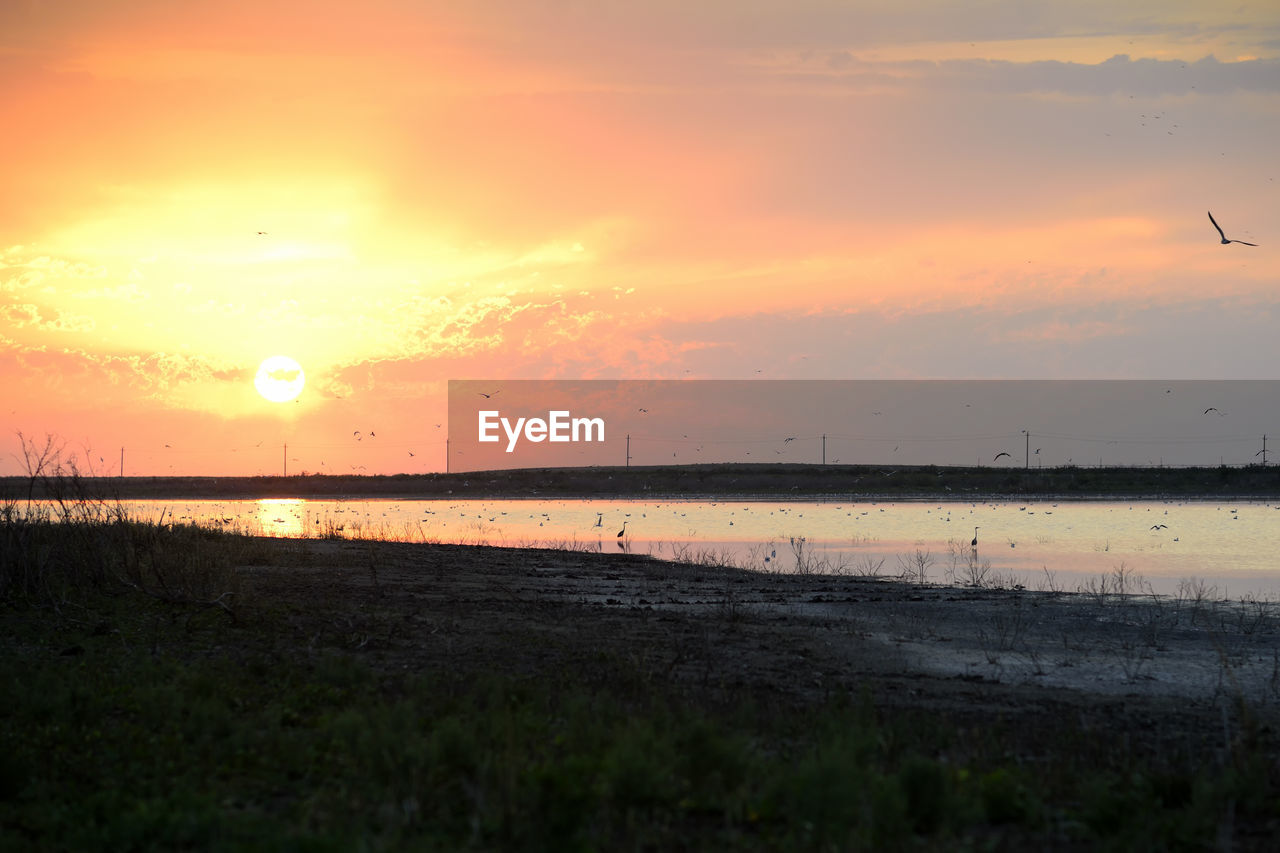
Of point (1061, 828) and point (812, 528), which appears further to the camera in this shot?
point (812, 528)

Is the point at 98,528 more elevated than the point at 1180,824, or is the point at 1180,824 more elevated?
the point at 98,528

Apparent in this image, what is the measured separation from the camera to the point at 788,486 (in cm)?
10888

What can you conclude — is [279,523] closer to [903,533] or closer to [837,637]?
[903,533]

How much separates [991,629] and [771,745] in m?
10.5

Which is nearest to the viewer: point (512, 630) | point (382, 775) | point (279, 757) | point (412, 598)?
point (382, 775)

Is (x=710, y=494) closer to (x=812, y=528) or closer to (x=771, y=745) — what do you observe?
(x=812, y=528)

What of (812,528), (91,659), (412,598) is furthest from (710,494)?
(91,659)

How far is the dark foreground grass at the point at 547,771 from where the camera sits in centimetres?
760

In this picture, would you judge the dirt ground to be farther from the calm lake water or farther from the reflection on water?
the reflection on water

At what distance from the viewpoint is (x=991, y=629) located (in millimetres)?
19422

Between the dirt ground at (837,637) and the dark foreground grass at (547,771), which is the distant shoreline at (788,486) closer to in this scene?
the dirt ground at (837,637)

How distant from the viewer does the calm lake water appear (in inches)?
1284

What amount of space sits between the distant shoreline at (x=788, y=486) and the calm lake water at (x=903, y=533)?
16402mm

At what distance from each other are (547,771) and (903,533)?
42.0 metres
